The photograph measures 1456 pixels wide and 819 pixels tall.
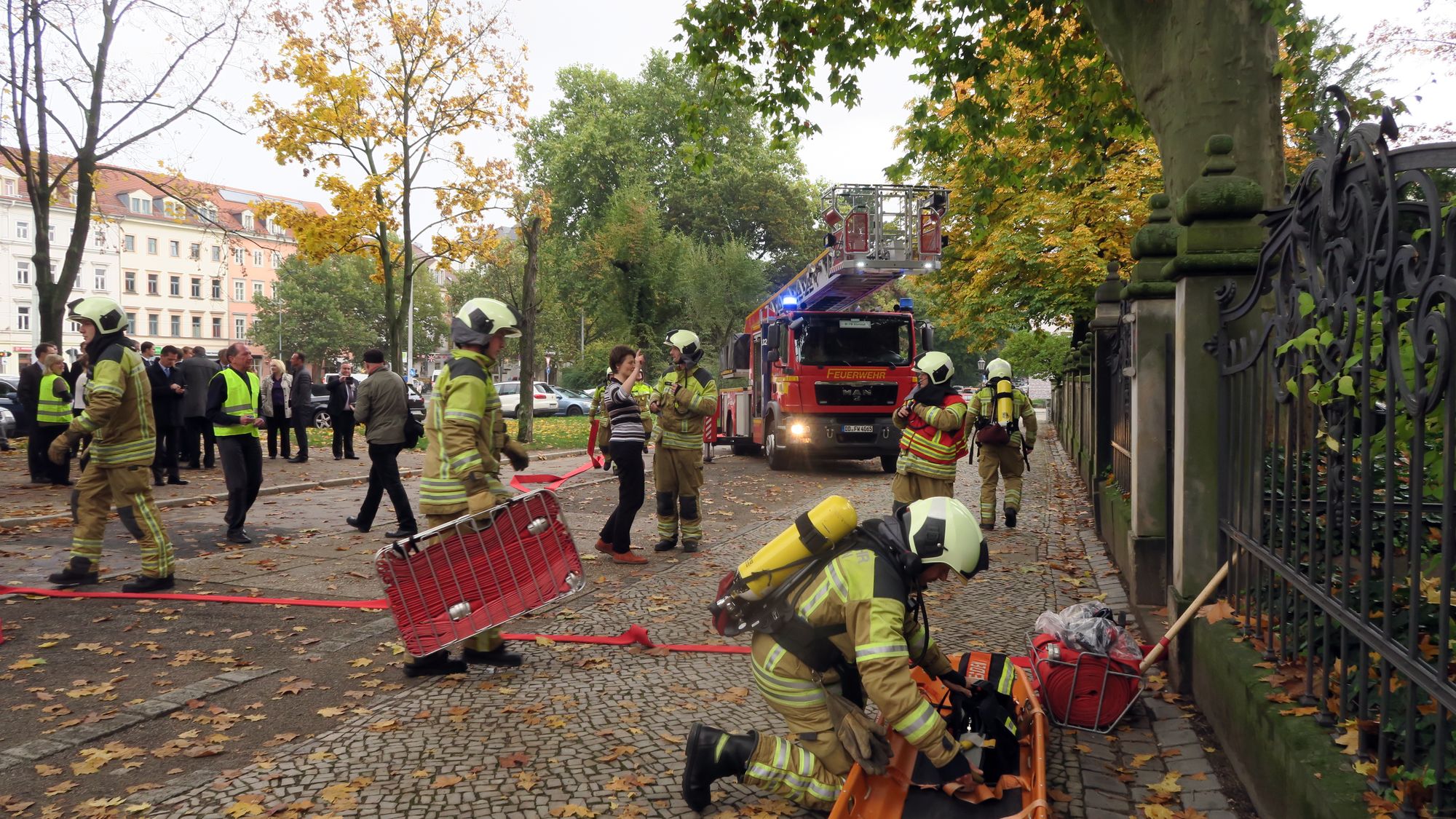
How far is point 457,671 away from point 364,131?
50.3 ft

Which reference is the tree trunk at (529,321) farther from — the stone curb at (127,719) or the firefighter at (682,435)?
the stone curb at (127,719)

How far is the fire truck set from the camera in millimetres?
15789

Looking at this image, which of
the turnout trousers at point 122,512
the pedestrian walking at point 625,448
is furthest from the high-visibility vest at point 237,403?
the pedestrian walking at point 625,448

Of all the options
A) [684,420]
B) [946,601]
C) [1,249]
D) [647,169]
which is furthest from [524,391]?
[1,249]

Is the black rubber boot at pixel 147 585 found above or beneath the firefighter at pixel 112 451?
beneath

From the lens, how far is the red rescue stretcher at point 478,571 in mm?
5227

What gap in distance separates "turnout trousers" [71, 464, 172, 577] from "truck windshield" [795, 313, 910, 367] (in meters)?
10.7

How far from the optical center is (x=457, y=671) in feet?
17.8

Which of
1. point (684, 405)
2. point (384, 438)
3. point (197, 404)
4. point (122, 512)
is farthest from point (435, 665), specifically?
point (197, 404)

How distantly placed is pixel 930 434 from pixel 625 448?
2.63 meters

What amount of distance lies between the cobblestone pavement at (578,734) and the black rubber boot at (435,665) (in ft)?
0.32

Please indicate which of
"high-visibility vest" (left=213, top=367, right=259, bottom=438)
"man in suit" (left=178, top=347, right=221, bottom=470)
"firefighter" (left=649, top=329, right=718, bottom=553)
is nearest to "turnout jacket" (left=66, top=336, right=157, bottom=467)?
"high-visibility vest" (left=213, top=367, right=259, bottom=438)

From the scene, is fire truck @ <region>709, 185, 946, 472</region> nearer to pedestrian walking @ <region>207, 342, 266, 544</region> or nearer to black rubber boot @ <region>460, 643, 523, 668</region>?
pedestrian walking @ <region>207, 342, 266, 544</region>

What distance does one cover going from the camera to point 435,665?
17.7 feet
